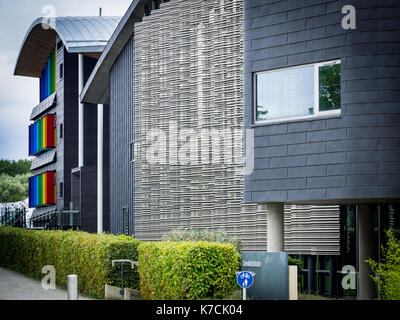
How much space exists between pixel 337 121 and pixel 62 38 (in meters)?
24.1

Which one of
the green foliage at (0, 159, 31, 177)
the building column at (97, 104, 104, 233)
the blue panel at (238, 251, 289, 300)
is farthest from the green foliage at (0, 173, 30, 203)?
the blue panel at (238, 251, 289, 300)

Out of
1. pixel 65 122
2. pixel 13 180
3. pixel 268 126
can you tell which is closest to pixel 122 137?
pixel 268 126

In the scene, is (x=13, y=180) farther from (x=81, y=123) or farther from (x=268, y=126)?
(x=268, y=126)

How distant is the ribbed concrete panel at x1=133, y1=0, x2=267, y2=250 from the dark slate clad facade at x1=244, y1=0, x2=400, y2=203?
3407mm

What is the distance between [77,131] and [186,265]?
25727mm

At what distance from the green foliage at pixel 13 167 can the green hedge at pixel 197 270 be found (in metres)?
78.9

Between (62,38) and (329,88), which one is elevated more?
(62,38)

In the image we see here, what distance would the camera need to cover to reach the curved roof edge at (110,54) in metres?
22.3

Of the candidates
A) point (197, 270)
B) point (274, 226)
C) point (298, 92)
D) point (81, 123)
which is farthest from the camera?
point (81, 123)

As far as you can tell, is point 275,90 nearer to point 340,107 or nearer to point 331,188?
point 340,107

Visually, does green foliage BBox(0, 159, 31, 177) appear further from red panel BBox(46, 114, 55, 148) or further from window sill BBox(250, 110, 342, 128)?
window sill BBox(250, 110, 342, 128)

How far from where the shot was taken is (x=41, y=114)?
43156mm

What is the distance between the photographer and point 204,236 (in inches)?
706
